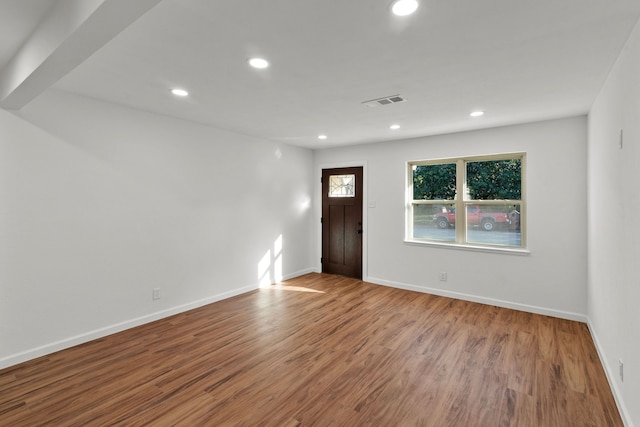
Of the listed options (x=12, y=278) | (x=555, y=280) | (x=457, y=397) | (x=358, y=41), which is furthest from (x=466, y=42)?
(x=12, y=278)

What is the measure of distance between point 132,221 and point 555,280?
519 centimetres

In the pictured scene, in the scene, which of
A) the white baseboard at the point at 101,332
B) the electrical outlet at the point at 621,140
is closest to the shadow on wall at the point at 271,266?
the white baseboard at the point at 101,332

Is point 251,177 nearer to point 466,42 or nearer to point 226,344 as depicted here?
point 226,344

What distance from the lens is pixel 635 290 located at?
5.85 feet

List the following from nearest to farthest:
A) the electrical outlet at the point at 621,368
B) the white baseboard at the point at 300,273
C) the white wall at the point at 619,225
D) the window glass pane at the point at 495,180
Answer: the white wall at the point at 619,225 → the electrical outlet at the point at 621,368 → the window glass pane at the point at 495,180 → the white baseboard at the point at 300,273

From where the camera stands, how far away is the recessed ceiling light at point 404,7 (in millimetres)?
1587

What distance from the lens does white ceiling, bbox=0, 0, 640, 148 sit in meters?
1.69

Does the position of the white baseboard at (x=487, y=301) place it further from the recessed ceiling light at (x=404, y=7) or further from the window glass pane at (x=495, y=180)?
the recessed ceiling light at (x=404, y=7)

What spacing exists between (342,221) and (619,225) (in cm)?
414

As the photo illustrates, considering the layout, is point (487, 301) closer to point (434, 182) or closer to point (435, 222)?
point (435, 222)

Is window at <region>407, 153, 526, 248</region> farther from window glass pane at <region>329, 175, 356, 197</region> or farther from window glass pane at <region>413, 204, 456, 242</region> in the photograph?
window glass pane at <region>329, 175, 356, 197</region>

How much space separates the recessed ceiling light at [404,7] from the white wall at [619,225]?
1294 mm

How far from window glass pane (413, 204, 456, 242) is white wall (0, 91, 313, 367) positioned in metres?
2.65

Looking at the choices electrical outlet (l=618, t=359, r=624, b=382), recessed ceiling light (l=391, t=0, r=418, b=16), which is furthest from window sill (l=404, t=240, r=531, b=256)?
recessed ceiling light (l=391, t=0, r=418, b=16)
